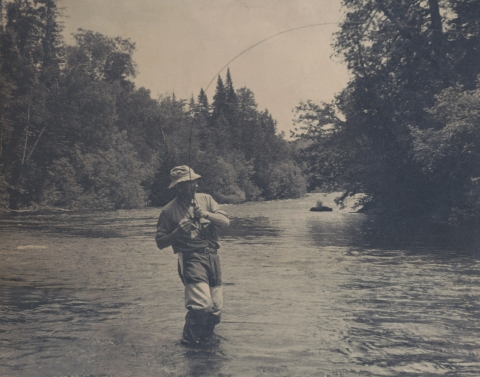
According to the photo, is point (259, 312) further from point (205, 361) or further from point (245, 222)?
point (245, 222)

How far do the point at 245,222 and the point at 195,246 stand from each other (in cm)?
2556

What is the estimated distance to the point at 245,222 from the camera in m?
32.2

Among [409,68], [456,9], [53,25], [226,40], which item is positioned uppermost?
[53,25]

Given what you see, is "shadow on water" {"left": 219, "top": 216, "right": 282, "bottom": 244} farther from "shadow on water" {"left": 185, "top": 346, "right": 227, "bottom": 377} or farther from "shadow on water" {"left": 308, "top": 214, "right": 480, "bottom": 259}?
"shadow on water" {"left": 185, "top": 346, "right": 227, "bottom": 377}

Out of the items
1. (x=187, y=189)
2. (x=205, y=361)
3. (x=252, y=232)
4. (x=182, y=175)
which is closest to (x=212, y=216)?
(x=187, y=189)

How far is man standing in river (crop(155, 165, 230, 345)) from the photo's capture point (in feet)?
21.5

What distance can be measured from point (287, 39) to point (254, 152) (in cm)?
6569

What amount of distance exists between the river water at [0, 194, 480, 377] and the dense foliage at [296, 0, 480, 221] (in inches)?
227

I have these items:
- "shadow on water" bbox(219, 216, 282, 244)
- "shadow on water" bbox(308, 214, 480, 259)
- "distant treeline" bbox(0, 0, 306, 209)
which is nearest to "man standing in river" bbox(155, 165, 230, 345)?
"shadow on water" bbox(308, 214, 480, 259)

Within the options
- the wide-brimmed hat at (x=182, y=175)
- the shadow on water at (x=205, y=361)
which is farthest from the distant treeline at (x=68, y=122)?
the shadow on water at (x=205, y=361)

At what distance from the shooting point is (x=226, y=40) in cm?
1420

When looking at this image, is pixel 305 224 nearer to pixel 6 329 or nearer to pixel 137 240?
pixel 137 240

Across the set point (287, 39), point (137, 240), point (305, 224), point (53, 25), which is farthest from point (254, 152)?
point (287, 39)

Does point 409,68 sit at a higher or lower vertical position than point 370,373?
higher
